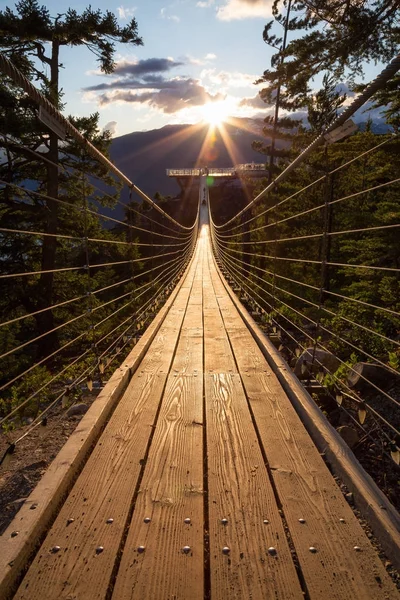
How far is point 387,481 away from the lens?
2.62 meters

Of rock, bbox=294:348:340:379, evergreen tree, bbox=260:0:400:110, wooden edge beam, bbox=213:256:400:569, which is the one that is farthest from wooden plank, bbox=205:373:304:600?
evergreen tree, bbox=260:0:400:110

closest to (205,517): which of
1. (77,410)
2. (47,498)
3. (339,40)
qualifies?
(47,498)

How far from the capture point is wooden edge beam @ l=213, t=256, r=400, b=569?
4.38 ft

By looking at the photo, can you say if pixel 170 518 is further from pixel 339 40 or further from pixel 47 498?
pixel 339 40

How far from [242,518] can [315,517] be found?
248mm

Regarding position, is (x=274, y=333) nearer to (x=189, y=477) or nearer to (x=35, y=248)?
(x=189, y=477)

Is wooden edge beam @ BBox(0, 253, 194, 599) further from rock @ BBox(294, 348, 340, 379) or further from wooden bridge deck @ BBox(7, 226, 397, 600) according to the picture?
rock @ BBox(294, 348, 340, 379)

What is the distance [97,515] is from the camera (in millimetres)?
1441

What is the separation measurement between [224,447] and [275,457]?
23cm

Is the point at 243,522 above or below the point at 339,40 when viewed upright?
below

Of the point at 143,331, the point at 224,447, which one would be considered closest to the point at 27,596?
the point at 224,447

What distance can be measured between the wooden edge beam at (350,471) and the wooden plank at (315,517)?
45 millimetres

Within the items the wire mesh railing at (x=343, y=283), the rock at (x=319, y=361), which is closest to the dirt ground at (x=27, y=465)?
the wire mesh railing at (x=343, y=283)

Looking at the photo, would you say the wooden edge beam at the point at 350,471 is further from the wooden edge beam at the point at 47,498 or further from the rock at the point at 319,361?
the wooden edge beam at the point at 47,498
